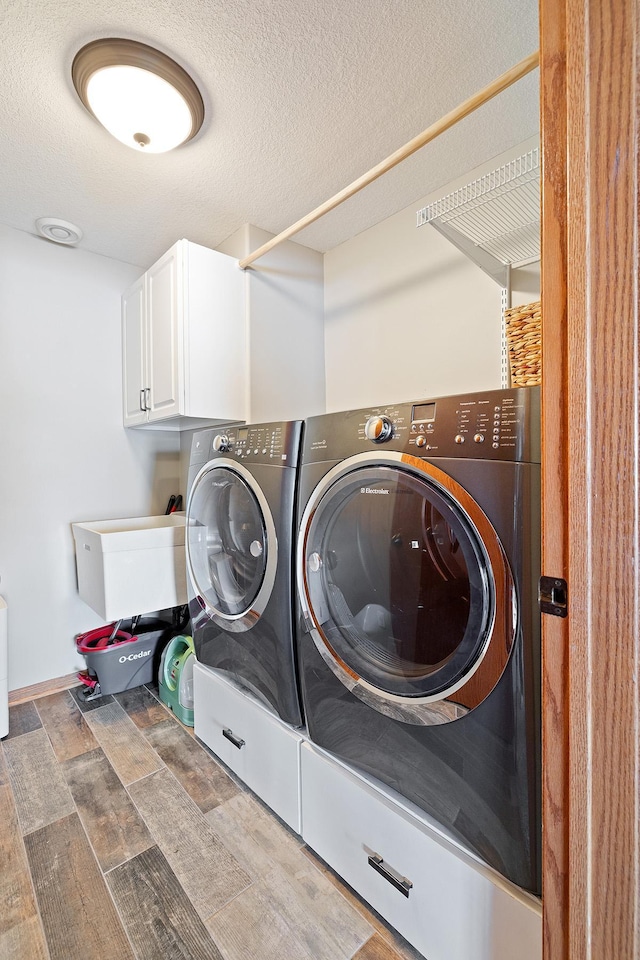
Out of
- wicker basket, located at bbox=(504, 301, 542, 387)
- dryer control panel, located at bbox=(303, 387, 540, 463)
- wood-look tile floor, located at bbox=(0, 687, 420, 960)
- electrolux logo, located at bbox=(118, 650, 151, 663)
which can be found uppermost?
wicker basket, located at bbox=(504, 301, 542, 387)

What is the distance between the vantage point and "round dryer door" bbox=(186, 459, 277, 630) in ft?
4.68

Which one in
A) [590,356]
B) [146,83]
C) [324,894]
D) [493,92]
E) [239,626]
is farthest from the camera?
[239,626]

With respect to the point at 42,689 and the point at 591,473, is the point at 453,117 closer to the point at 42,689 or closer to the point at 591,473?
the point at 591,473

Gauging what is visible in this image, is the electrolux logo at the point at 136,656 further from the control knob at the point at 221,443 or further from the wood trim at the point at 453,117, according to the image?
the wood trim at the point at 453,117

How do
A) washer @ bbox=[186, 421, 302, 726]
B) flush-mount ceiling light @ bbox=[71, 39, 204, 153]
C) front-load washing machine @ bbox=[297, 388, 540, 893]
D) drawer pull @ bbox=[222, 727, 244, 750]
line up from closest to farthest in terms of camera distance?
front-load washing machine @ bbox=[297, 388, 540, 893] < flush-mount ceiling light @ bbox=[71, 39, 204, 153] < washer @ bbox=[186, 421, 302, 726] < drawer pull @ bbox=[222, 727, 244, 750]

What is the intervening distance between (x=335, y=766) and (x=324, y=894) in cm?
34

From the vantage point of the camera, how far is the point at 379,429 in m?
1.04

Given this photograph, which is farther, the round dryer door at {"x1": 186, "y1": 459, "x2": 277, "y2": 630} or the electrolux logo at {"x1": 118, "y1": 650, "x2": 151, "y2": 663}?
the electrolux logo at {"x1": 118, "y1": 650, "x2": 151, "y2": 663}

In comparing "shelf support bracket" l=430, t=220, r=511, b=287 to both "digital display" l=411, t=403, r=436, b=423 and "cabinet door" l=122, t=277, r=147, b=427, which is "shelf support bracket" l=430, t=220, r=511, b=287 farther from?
"cabinet door" l=122, t=277, r=147, b=427

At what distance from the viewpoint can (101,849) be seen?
4.36 feet

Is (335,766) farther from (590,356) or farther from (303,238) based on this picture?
(303,238)

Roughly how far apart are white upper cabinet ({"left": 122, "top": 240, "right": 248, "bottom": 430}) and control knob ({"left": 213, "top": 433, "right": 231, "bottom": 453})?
1.12 ft

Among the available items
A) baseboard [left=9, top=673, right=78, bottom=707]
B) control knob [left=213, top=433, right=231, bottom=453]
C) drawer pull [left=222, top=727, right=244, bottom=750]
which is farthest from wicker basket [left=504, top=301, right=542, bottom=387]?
baseboard [left=9, top=673, right=78, bottom=707]

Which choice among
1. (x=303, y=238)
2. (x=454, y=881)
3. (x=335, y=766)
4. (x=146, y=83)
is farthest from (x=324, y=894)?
(x=303, y=238)
